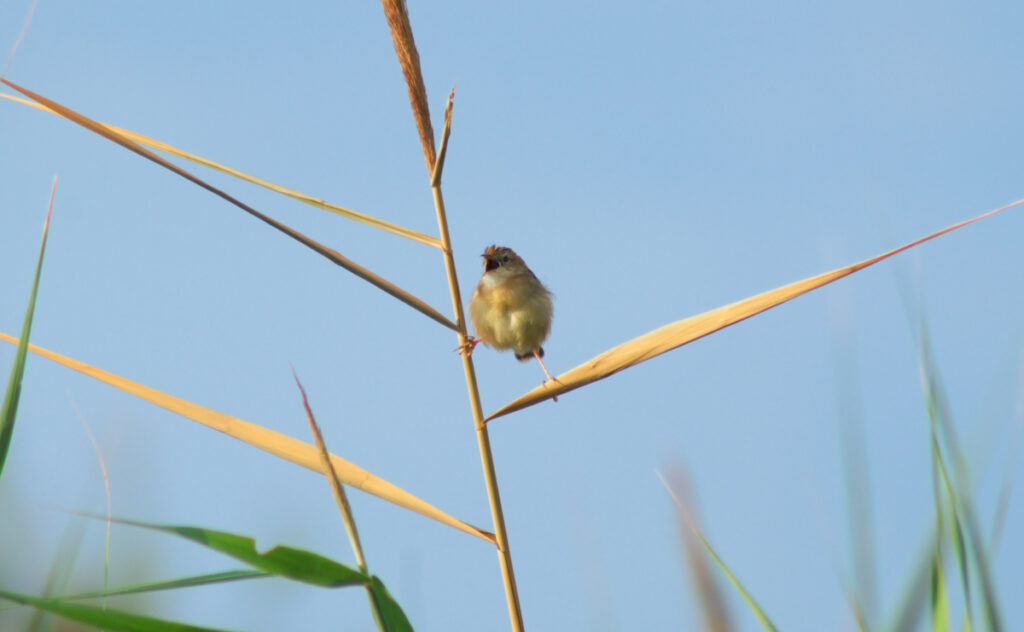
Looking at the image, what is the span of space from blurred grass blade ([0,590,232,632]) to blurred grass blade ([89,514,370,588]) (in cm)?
14

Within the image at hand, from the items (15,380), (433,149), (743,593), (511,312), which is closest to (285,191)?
(433,149)

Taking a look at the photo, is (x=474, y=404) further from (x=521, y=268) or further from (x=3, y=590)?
(x=521, y=268)

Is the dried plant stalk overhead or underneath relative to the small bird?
underneath

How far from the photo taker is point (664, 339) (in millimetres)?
2420

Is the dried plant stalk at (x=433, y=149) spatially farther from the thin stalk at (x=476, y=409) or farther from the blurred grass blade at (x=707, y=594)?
the blurred grass blade at (x=707, y=594)

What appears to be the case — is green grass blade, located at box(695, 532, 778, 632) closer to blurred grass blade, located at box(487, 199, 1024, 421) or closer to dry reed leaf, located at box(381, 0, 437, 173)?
blurred grass blade, located at box(487, 199, 1024, 421)

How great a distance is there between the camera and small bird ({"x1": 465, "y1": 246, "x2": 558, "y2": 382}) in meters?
5.11

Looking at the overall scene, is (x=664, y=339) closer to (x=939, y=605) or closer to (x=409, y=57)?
(x=939, y=605)

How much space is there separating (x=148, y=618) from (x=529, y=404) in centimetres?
117

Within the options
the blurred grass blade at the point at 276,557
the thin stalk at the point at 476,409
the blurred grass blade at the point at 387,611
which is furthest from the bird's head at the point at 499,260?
the blurred grass blade at the point at 276,557

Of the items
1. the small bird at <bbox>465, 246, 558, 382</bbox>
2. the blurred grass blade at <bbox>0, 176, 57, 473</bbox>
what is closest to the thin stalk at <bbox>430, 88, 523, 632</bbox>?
the blurred grass blade at <bbox>0, 176, 57, 473</bbox>

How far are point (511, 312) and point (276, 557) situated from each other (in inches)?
137

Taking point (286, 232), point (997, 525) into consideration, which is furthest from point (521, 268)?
point (997, 525)

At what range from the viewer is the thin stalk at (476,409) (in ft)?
7.42
